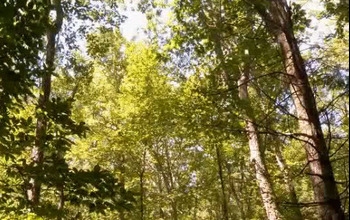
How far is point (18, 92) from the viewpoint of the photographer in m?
4.51

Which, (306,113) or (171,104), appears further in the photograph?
(171,104)

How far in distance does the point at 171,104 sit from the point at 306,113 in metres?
9.26

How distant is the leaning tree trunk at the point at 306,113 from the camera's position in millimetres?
3664

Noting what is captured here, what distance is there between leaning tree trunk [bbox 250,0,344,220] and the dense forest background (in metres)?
0.01

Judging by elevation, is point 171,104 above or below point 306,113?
above

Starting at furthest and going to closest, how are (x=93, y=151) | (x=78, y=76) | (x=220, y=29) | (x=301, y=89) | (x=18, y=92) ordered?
(x=93, y=151) < (x=78, y=76) < (x=220, y=29) < (x=18, y=92) < (x=301, y=89)

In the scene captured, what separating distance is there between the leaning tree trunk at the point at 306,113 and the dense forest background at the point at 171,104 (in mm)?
13

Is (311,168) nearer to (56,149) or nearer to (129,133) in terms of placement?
(56,149)

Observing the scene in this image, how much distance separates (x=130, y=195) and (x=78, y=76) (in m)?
9.91

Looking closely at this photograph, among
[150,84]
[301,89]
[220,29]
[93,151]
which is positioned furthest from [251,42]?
[93,151]

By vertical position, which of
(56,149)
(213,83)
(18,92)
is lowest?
(56,149)

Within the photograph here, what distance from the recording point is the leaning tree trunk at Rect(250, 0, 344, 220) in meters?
Answer: 3.66

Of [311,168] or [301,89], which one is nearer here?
[311,168]

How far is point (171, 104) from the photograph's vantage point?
1332cm
